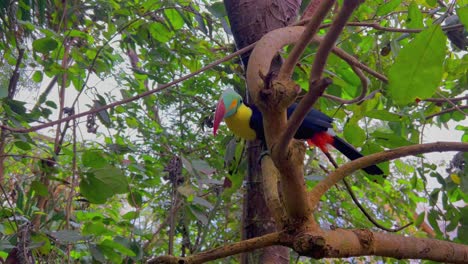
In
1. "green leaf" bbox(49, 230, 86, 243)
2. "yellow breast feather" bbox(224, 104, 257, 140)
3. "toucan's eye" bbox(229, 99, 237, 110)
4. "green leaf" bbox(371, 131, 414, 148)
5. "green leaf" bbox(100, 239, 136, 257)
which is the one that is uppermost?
"toucan's eye" bbox(229, 99, 237, 110)

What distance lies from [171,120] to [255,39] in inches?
31.6

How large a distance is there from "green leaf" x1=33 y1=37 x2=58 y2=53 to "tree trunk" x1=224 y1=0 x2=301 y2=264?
42cm

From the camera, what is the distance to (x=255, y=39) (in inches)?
34.9

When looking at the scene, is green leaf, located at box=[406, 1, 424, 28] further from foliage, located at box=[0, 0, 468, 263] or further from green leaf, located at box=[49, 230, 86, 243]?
green leaf, located at box=[49, 230, 86, 243]

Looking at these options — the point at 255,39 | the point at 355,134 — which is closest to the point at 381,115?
the point at 355,134

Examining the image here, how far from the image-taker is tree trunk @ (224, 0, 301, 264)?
0.83m

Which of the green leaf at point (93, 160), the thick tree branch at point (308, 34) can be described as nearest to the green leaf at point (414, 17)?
the thick tree branch at point (308, 34)

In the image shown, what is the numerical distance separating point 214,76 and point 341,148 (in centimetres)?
59

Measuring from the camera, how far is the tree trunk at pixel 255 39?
0.83 m

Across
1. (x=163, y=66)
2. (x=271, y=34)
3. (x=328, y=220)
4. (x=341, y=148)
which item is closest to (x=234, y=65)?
(x=163, y=66)

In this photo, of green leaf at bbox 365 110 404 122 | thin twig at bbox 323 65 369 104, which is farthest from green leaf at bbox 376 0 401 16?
green leaf at bbox 365 110 404 122

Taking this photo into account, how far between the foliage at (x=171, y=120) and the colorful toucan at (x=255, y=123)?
0.04 m

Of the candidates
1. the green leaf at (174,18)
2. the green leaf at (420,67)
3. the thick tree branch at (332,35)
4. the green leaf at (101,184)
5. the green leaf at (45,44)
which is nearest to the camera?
the thick tree branch at (332,35)

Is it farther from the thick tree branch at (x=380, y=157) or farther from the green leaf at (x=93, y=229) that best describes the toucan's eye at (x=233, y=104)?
the thick tree branch at (x=380, y=157)
